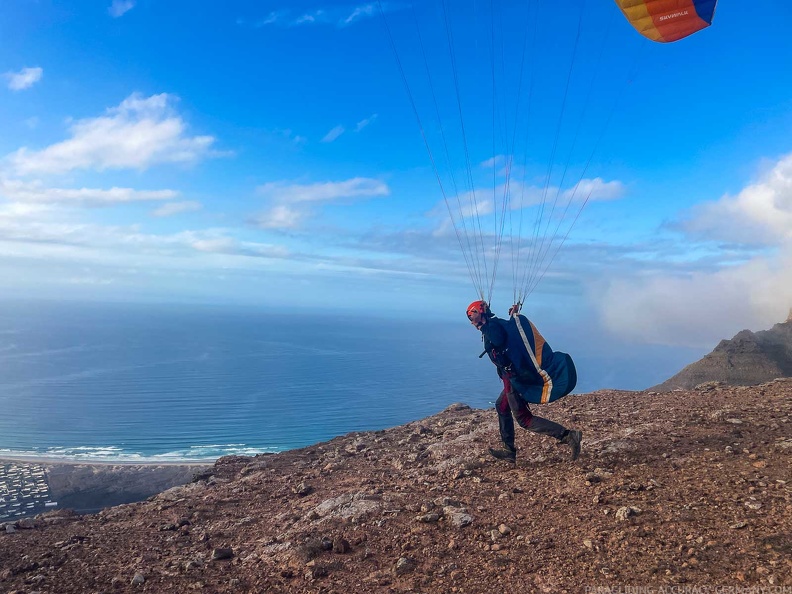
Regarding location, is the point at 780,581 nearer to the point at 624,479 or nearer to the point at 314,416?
the point at 624,479

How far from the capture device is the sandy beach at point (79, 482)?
3209cm

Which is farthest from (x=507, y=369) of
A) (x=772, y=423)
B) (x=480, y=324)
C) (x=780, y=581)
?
(x=772, y=423)

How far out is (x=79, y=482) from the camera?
36.7 meters

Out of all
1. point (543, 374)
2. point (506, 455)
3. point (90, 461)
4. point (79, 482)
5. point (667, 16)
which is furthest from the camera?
point (90, 461)

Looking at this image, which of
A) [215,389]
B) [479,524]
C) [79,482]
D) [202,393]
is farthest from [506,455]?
[215,389]

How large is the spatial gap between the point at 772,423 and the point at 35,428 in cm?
6809

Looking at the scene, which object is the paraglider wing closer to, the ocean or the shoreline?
the shoreline

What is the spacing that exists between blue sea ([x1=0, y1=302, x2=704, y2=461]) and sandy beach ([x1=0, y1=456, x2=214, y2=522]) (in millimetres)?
4619

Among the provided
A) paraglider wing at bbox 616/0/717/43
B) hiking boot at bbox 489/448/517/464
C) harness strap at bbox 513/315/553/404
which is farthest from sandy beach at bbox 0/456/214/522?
paraglider wing at bbox 616/0/717/43

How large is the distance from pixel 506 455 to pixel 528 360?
1941 mm

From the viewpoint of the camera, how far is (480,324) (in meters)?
8.07

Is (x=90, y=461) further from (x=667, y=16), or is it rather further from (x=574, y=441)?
(x=667, y=16)

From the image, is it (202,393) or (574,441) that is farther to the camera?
(202,393)

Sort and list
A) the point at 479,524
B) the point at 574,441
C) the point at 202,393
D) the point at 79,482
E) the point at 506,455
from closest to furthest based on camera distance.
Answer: the point at 479,524, the point at 574,441, the point at 506,455, the point at 79,482, the point at 202,393
